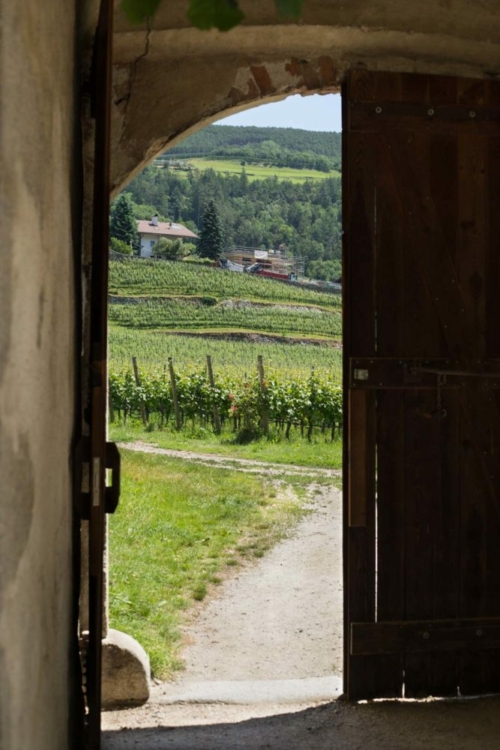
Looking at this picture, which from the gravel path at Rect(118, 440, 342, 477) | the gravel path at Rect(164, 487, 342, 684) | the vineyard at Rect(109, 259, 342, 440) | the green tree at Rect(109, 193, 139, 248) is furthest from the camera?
the green tree at Rect(109, 193, 139, 248)

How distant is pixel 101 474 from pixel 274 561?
4625 mm

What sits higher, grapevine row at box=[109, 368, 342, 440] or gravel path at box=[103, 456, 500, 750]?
grapevine row at box=[109, 368, 342, 440]

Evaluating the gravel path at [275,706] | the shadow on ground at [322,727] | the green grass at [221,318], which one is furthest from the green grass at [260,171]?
the shadow on ground at [322,727]

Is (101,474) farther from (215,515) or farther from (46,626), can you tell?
(215,515)

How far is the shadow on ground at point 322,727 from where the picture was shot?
3279mm

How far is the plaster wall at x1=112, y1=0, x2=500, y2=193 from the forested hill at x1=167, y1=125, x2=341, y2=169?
165ft

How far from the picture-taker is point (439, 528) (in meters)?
3.75

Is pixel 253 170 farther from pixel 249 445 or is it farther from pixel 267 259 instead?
pixel 249 445

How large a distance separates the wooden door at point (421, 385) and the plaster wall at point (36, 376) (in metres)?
1.38

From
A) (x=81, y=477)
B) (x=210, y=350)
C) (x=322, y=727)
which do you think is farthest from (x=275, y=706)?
(x=210, y=350)

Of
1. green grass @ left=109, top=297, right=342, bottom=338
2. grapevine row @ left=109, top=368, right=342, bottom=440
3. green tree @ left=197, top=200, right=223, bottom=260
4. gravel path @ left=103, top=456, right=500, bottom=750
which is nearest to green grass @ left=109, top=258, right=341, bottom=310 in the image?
green grass @ left=109, top=297, right=342, bottom=338

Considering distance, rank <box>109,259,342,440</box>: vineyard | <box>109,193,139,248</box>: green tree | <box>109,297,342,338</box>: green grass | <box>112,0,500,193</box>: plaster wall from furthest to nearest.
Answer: <box>109,193,139,248</box>: green tree < <box>109,297,342,338</box>: green grass < <box>109,259,342,440</box>: vineyard < <box>112,0,500,193</box>: plaster wall

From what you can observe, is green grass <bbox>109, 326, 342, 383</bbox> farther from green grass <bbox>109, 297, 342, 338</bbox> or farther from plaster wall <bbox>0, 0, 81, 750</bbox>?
plaster wall <bbox>0, 0, 81, 750</bbox>

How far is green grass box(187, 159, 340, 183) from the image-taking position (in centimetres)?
5162
